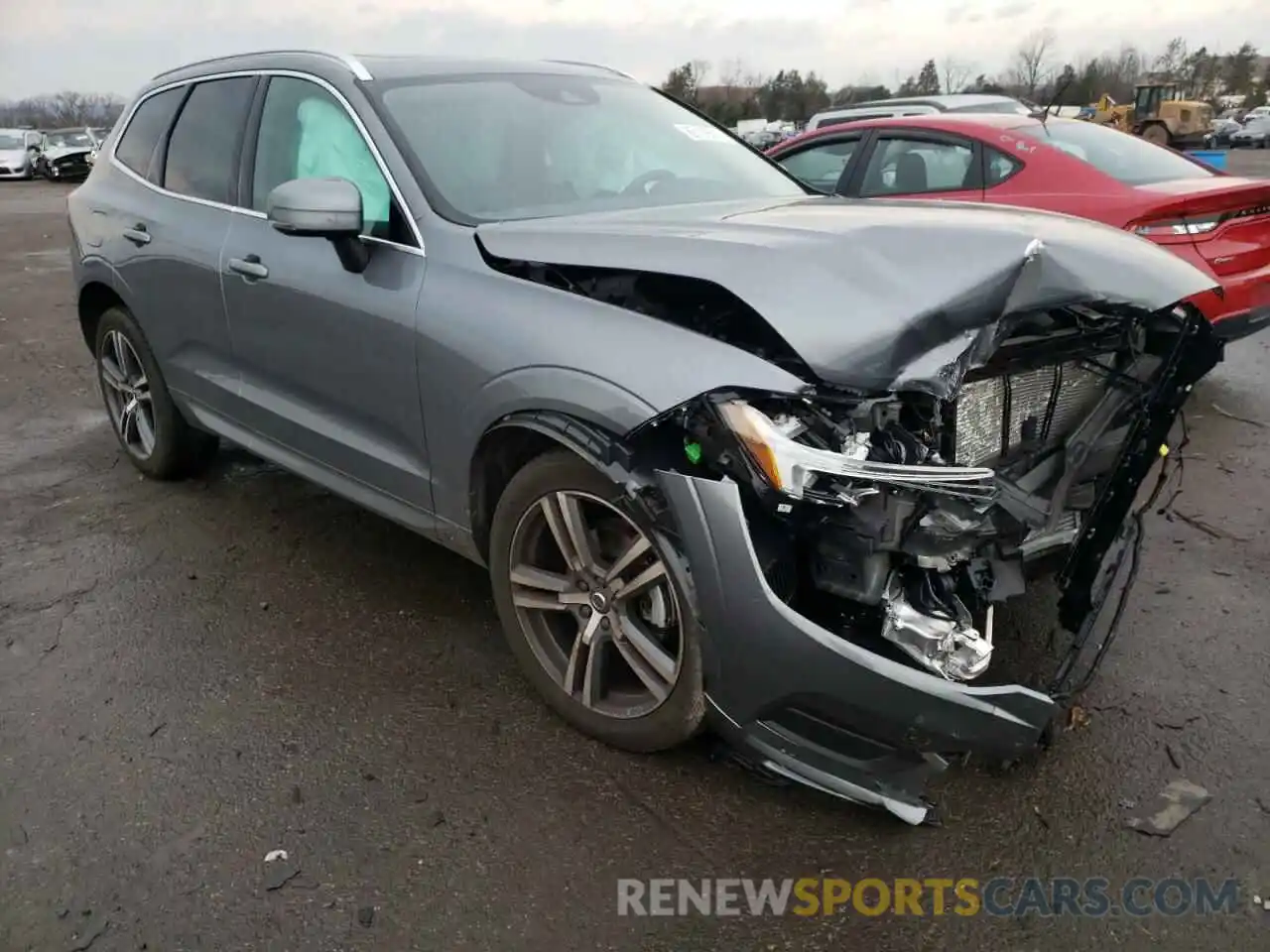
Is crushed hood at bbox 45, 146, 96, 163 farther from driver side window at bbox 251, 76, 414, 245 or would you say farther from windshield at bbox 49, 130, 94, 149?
driver side window at bbox 251, 76, 414, 245

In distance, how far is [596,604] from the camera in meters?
2.66

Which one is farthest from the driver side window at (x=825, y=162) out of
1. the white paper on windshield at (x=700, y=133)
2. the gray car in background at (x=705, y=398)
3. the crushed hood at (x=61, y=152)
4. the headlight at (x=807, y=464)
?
the crushed hood at (x=61, y=152)

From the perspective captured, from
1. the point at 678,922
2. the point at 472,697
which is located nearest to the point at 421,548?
the point at 472,697

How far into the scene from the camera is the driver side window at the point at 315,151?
313cm

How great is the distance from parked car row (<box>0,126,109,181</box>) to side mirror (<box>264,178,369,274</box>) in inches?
1215

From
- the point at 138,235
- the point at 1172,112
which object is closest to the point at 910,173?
the point at 138,235

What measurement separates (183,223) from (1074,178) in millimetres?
4564

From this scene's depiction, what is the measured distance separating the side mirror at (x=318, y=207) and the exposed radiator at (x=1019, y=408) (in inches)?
69.9

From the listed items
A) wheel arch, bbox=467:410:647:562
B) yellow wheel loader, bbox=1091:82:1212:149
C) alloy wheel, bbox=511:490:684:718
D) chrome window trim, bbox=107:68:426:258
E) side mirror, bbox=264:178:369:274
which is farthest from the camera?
yellow wheel loader, bbox=1091:82:1212:149

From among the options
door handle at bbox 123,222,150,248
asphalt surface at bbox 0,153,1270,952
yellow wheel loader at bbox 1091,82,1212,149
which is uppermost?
door handle at bbox 123,222,150,248

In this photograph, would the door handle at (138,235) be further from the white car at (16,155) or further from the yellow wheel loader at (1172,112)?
the white car at (16,155)

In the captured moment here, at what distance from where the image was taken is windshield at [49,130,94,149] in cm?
3050

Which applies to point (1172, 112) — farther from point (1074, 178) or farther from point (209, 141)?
point (209, 141)

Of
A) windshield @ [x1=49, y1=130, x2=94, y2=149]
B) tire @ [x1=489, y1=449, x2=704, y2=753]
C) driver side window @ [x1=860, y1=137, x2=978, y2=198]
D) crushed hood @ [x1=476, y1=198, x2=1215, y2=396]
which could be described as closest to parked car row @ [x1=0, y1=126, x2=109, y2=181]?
windshield @ [x1=49, y1=130, x2=94, y2=149]
